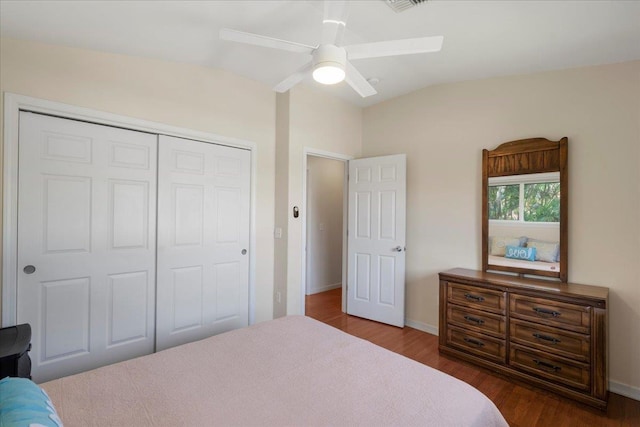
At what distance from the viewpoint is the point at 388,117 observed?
376 centimetres

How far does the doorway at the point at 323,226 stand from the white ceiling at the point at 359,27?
7.97ft

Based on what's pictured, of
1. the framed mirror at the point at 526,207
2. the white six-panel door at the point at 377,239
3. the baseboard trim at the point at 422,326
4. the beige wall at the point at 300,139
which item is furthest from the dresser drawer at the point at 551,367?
the beige wall at the point at 300,139

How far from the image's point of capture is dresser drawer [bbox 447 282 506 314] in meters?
2.50

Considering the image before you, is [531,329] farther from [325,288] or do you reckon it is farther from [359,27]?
[325,288]

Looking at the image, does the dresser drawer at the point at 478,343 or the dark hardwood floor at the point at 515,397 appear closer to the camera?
the dark hardwood floor at the point at 515,397

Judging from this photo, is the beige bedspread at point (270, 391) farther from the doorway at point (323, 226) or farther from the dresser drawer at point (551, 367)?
the doorway at point (323, 226)

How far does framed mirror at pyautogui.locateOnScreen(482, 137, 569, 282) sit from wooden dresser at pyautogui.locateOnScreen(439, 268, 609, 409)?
0.61 feet

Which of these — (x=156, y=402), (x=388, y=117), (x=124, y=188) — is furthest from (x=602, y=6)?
(x=124, y=188)

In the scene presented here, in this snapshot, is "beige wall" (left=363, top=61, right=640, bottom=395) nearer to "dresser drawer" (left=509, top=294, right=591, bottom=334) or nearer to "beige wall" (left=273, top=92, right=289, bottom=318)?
"dresser drawer" (left=509, top=294, right=591, bottom=334)

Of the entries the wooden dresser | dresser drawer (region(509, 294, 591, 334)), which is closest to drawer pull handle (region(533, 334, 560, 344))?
the wooden dresser

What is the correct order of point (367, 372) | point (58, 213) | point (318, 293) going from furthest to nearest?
1. point (318, 293)
2. point (58, 213)
3. point (367, 372)

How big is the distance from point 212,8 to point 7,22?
3.96 feet

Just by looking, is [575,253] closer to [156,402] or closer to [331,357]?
[331,357]

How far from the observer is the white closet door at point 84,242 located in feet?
6.72
